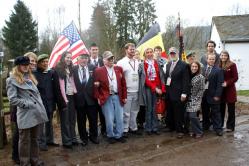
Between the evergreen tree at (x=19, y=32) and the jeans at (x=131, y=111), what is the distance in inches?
1356

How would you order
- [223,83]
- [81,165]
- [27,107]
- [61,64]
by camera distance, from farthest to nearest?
[223,83] → [61,64] → [81,165] → [27,107]

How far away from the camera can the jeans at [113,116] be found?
7.48 metres

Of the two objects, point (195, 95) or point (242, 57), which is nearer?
point (195, 95)

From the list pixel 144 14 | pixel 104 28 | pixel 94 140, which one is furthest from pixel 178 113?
pixel 144 14

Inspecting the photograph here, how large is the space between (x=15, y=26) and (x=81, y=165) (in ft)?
124

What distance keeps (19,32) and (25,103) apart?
37270 mm

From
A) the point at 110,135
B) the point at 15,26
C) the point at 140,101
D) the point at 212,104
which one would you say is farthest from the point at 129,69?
the point at 15,26

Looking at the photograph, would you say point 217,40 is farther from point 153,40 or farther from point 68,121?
point 68,121

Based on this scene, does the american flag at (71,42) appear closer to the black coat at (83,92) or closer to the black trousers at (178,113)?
the black coat at (83,92)

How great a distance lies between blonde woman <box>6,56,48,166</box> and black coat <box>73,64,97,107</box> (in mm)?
1328

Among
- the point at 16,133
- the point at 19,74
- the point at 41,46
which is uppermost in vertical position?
the point at 41,46

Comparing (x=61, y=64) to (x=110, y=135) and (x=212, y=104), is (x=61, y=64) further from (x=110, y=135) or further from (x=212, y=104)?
(x=212, y=104)

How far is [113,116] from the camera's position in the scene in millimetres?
7578

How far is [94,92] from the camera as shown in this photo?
738cm
